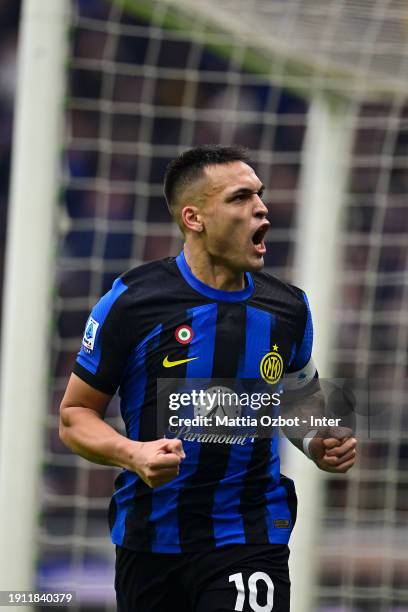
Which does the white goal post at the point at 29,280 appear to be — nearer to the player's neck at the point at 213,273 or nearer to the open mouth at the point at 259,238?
the player's neck at the point at 213,273

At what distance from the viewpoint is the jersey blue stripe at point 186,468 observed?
10.2 feet

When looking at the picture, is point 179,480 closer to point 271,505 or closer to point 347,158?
point 271,505

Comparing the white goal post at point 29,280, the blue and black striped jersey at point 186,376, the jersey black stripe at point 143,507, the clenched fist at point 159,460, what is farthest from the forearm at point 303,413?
the white goal post at point 29,280

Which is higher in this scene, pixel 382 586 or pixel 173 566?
pixel 173 566

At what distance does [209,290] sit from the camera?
322 cm

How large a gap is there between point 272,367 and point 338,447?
0.92ft

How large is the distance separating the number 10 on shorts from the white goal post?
1.79 meters

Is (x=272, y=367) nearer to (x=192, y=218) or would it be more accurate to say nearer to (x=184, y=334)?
(x=184, y=334)

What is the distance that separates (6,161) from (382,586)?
402 centimetres

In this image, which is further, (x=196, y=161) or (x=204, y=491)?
(x=196, y=161)

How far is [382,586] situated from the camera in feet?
25.0

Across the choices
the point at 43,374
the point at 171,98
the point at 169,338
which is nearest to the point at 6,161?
the point at 171,98

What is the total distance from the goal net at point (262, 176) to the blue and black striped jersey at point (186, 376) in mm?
1900

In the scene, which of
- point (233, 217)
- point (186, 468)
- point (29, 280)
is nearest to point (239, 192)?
point (233, 217)
